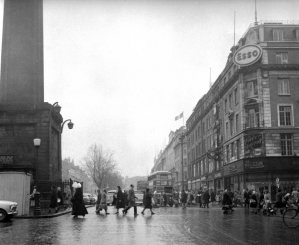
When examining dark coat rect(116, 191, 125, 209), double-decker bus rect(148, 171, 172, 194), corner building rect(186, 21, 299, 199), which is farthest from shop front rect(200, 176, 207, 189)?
dark coat rect(116, 191, 125, 209)

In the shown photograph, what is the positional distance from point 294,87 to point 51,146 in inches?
995

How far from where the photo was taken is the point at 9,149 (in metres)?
28.6

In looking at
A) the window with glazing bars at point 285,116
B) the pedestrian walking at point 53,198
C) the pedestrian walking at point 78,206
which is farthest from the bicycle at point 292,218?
the window with glazing bars at point 285,116

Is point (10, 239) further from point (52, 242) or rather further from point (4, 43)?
point (4, 43)

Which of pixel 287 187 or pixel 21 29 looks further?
pixel 287 187

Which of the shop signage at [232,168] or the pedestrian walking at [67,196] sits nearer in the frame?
the pedestrian walking at [67,196]

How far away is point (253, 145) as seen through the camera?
41844 mm

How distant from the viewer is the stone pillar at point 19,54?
96.3 ft

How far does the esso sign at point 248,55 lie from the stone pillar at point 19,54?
21562mm

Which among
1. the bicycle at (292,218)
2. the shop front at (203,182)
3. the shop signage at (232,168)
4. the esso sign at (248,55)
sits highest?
the esso sign at (248,55)

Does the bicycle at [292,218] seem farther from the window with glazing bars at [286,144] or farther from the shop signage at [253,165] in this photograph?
the window with glazing bars at [286,144]

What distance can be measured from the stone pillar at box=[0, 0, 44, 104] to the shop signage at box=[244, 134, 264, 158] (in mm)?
21904

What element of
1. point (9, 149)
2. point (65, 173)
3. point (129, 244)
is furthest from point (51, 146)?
point (65, 173)

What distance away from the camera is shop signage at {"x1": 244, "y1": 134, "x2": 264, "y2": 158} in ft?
136
